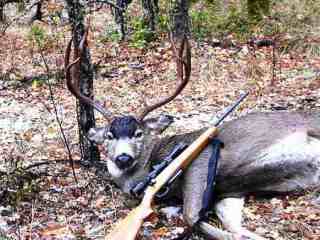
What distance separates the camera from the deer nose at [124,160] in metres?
6.30

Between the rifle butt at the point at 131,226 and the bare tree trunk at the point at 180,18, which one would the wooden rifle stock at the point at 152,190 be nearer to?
the rifle butt at the point at 131,226

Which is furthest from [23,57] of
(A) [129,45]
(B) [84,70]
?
(B) [84,70]

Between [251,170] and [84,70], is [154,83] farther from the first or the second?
[251,170]

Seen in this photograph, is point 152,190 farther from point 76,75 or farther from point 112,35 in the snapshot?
point 112,35

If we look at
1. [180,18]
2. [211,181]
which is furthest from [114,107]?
[211,181]

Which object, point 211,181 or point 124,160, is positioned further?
point 124,160

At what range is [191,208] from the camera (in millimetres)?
5832

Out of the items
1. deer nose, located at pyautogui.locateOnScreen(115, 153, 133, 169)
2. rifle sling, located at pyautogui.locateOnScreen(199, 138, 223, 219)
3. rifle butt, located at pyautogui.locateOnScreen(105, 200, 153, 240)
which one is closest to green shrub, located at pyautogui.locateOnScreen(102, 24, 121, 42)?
deer nose, located at pyautogui.locateOnScreen(115, 153, 133, 169)

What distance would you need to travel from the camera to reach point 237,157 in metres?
6.25

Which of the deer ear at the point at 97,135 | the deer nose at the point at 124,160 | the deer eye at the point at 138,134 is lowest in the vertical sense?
the deer nose at the point at 124,160

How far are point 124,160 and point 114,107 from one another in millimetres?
4591

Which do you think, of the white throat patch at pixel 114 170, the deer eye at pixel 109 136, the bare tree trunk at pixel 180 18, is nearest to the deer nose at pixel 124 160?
the white throat patch at pixel 114 170

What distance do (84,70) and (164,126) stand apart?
1116 mm

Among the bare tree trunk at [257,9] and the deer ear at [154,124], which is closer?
the deer ear at [154,124]
